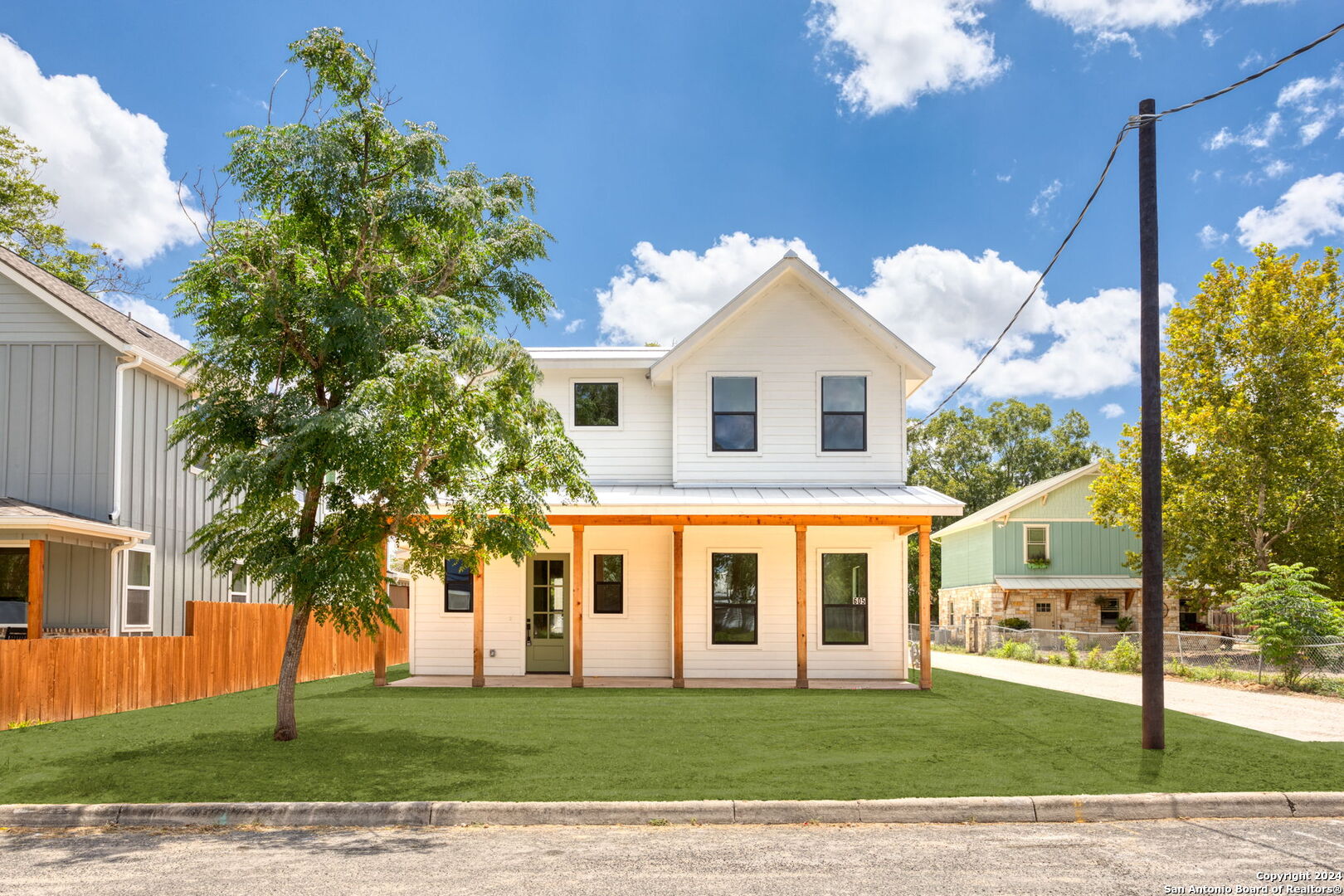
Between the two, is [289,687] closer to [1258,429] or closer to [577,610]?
[577,610]

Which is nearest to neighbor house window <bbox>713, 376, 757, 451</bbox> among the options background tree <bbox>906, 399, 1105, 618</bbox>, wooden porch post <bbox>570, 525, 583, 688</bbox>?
wooden porch post <bbox>570, 525, 583, 688</bbox>

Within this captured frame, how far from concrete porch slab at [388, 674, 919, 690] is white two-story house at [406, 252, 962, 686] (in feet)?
0.48

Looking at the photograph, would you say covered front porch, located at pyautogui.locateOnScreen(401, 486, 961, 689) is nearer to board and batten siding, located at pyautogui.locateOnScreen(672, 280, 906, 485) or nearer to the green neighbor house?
board and batten siding, located at pyautogui.locateOnScreen(672, 280, 906, 485)

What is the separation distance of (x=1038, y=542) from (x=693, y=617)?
20.6 m

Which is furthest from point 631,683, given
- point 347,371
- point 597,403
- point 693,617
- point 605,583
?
point 347,371

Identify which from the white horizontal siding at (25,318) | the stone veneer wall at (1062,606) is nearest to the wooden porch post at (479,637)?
the white horizontal siding at (25,318)

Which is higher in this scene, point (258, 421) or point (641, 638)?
point (258, 421)

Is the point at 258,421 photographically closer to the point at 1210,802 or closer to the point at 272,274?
the point at 272,274

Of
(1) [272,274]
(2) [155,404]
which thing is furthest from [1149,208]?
(2) [155,404]

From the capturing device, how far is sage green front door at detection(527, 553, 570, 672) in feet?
60.7

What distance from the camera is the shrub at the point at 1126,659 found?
2284 centimetres

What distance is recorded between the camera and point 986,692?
16031mm

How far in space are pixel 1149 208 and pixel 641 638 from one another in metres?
11.3

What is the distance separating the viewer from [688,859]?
6570 millimetres
